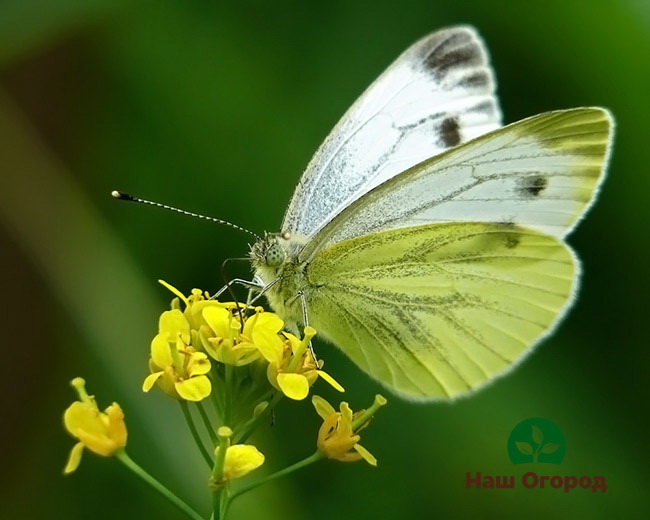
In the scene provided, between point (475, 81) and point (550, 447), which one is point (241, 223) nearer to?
point (475, 81)

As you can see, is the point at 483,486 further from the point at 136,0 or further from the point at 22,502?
the point at 136,0

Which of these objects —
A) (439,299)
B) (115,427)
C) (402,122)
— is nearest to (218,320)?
(115,427)

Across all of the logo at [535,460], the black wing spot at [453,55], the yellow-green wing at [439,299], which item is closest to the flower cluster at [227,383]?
the yellow-green wing at [439,299]

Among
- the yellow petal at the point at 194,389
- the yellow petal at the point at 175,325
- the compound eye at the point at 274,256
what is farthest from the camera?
the compound eye at the point at 274,256

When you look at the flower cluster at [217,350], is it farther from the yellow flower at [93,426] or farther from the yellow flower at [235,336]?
the yellow flower at [93,426]

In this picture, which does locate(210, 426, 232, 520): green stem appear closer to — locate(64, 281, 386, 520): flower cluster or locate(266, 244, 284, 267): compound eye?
locate(64, 281, 386, 520): flower cluster

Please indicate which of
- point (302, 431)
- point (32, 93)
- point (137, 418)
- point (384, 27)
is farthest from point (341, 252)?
point (32, 93)

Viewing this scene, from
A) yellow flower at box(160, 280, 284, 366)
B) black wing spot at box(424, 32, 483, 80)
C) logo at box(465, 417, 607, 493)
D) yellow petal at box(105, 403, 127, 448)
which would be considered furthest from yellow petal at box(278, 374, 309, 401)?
black wing spot at box(424, 32, 483, 80)
